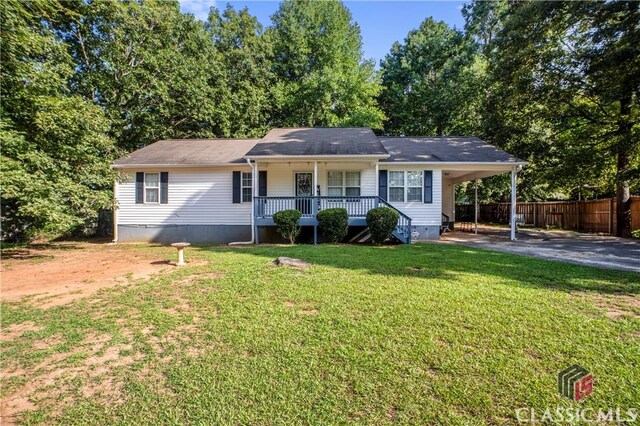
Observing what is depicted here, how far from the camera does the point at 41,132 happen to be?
8.51 metres

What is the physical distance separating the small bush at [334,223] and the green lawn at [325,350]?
5.42 meters

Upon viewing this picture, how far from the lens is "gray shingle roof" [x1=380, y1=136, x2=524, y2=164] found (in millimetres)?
12578

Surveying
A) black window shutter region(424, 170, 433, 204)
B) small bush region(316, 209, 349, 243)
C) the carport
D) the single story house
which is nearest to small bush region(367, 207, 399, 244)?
small bush region(316, 209, 349, 243)

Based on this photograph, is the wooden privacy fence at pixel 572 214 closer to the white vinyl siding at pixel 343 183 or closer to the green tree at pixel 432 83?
the green tree at pixel 432 83

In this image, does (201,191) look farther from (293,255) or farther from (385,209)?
(385,209)

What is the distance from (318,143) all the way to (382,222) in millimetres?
4748

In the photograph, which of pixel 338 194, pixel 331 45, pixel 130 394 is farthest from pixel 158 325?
pixel 331 45

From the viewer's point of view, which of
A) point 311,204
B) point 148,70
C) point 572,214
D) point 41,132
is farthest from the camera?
point 572,214

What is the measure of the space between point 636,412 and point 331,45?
90.6 feet

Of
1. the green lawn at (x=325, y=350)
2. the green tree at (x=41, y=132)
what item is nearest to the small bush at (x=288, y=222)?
the green lawn at (x=325, y=350)

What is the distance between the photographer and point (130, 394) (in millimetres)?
2656

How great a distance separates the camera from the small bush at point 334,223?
36.0 feet

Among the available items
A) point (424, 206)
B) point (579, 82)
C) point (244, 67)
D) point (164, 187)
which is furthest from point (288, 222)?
point (244, 67)

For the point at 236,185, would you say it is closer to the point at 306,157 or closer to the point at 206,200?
the point at 206,200
